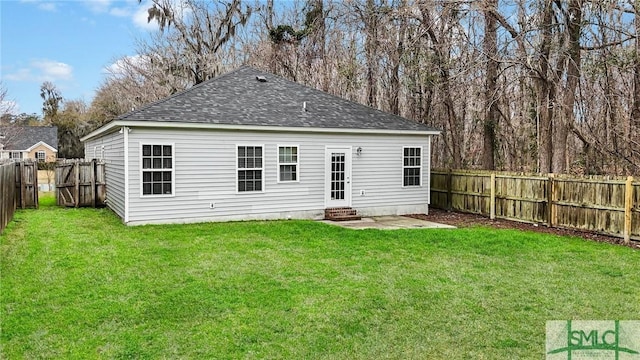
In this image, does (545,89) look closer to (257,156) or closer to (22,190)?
(257,156)

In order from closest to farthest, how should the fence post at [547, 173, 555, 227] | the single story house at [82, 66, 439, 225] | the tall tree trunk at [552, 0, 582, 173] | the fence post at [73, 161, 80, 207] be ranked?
the single story house at [82, 66, 439, 225]
the fence post at [547, 173, 555, 227]
the tall tree trunk at [552, 0, 582, 173]
the fence post at [73, 161, 80, 207]

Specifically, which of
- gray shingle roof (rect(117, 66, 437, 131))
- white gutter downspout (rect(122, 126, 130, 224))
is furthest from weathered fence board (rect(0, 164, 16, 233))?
gray shingle roof (rect(117, 66, 437, 131))

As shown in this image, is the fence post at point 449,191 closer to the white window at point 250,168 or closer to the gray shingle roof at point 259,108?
the gray shingle roof at point 259,108

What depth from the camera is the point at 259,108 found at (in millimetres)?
12703

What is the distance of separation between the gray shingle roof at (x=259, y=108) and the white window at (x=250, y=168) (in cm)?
73

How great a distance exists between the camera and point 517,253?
8.23 m

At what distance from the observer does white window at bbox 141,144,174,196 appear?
1068 centimetres

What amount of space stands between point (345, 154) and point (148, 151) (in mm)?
5359

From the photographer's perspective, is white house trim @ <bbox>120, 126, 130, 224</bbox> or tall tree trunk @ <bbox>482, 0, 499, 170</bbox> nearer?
white house trim @ <bbox>120, 126, 130, 224</bbox>

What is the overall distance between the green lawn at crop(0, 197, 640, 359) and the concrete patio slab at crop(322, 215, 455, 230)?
170 cm

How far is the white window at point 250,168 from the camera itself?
1175 cm

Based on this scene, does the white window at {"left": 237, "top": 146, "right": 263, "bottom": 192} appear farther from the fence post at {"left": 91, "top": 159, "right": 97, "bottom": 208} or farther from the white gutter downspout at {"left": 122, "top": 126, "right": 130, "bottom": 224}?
the fence post at {"left": 91, "top": 159, "right": 97, "bottom": 208}

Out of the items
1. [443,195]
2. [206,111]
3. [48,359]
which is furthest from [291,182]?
[48,359]

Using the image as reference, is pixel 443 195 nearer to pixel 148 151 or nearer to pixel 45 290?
pixel 148 151
